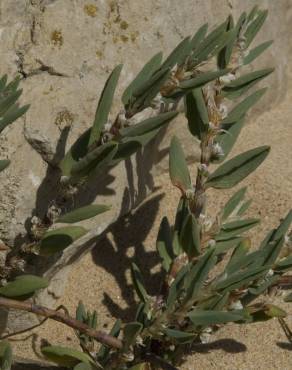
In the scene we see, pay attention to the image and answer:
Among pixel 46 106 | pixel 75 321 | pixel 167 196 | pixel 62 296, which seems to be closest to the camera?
pixel 75 321

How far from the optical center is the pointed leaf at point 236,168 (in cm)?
171

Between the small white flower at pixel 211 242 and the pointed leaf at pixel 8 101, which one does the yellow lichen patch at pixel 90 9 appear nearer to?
the pointed leaf at pixel 8 101

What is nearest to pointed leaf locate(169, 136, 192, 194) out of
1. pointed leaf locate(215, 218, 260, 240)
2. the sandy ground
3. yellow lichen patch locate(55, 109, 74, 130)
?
pointed leaf locate(215, 218, 260, 240)

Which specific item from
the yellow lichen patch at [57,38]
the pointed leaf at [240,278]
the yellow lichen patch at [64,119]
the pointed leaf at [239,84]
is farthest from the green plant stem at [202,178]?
the yellow lichen patch at [57,38]

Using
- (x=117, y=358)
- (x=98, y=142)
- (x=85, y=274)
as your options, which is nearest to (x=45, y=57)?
(x=98, y=142)

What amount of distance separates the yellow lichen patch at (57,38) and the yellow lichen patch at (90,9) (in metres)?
0.10

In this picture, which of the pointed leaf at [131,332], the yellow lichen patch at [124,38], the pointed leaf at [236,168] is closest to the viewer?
the pointed leaf at [131,332]

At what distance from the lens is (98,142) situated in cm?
163

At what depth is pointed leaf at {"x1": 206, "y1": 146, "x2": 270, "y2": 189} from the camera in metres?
1.71

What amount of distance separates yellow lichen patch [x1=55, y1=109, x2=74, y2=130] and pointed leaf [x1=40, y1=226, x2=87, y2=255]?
299 millimetres

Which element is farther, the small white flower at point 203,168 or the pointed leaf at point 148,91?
the small white flower at point 203,168

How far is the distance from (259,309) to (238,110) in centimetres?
50

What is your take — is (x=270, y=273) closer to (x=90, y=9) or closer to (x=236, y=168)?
(x=236, y=168)

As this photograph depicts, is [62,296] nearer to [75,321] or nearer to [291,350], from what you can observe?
[75,321]
